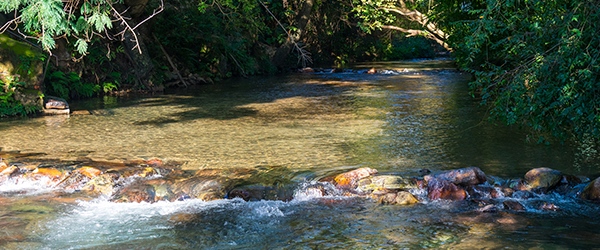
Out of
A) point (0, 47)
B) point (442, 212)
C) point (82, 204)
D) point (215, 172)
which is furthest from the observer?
point (0, 47)

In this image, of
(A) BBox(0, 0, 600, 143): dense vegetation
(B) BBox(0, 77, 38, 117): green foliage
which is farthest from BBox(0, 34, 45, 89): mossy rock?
(A) BBox(0, 0, 600, 143): dense vegetation

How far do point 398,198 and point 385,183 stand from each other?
1.92ft

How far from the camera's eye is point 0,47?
14.8 meters

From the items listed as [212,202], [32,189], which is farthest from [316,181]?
[32,189]

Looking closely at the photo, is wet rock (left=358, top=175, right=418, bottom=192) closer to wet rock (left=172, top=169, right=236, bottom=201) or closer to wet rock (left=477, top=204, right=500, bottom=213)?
wet rock (left=477, top=204, right=500, bottom=213)

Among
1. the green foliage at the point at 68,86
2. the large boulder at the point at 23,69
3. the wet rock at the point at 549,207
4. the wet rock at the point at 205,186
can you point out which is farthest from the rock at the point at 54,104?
the wet rock at the point at 549,207

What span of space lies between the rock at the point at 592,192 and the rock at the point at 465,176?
3.97 feet

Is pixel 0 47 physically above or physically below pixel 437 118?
above

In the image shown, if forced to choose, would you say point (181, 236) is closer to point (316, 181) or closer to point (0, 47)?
point (316, 181)

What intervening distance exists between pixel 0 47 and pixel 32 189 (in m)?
7.78

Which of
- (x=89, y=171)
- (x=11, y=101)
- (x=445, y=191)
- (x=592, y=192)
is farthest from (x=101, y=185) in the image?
(x=11, y=101)

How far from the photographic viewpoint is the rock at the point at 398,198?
7602 millimetres

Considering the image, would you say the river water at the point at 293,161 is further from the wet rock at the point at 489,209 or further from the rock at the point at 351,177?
the rock at the point at 351,177

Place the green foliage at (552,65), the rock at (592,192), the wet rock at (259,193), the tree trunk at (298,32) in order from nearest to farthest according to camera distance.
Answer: the green foliage at (552,65), the rock at (592,192), the wet rock at (259,193), the tree trunk at (298,32)
